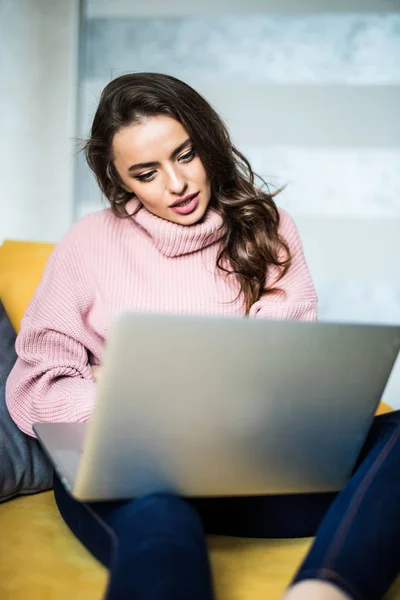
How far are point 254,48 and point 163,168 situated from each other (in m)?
2.00

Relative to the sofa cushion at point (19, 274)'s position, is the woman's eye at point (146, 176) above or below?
above

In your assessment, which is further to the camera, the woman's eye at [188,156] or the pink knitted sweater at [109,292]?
the woman's eye at [188,156]

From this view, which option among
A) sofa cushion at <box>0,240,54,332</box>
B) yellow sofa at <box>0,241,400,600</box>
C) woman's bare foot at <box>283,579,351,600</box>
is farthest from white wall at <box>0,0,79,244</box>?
woman's bare foot at <box>283,579,351,600</box>

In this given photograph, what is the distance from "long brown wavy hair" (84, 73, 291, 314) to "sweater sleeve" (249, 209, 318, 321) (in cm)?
2

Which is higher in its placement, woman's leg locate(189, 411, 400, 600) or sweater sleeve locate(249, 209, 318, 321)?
sweater sleeve locate(249, 209, 318, 321)

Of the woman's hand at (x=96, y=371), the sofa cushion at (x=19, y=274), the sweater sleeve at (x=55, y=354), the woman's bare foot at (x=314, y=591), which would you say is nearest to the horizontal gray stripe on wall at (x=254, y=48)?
the sofa cushion at (x=19, y=274)

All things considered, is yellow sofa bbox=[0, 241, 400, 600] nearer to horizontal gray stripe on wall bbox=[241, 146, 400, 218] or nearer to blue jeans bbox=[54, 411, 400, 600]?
blue jeans bbox=[54, 411, 400, 600]

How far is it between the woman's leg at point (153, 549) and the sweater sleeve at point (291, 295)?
0.58 meters

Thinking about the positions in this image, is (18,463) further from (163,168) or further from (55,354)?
(163,168)

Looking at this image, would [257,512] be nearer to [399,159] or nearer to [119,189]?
[119,189]

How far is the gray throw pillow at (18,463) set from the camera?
4.46ft

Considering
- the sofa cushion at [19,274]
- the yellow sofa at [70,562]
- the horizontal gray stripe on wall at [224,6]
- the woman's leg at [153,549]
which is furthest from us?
the horizontal gray stripe on wall at [224,6]

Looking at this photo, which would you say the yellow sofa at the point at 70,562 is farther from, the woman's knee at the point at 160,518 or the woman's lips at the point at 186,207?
the woman's lips at the point at 186,207

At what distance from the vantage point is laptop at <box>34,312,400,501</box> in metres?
0.85
